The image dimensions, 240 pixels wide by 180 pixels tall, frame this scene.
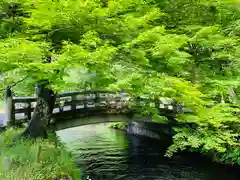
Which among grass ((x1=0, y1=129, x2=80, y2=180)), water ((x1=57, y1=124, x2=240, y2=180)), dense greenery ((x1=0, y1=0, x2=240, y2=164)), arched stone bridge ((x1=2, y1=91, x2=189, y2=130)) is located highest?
dense greenery ((x1=0, y1=0, x2=240, y2=164))

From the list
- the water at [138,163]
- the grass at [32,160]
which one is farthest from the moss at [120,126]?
the grass at [32,160]

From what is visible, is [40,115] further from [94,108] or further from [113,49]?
[113,49]

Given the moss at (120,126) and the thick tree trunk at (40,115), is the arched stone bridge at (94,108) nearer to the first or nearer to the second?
the thick tree trunk at (40,115)

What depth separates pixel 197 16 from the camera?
1535 centimetres

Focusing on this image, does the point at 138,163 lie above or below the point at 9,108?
below

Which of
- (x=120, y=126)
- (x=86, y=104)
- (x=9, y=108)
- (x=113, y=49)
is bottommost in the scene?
(x=120, y=126)

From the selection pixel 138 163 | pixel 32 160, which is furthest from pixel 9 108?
pixel 138 163

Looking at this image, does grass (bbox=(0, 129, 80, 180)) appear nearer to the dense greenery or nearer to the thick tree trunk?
the thick tree trunk

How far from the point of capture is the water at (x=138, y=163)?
15.8m

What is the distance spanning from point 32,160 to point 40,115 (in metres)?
2.53

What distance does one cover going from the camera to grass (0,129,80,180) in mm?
10180

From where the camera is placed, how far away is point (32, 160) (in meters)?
11.3

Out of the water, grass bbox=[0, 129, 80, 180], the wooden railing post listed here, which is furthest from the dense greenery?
the water

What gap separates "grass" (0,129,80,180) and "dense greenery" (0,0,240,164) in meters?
2.24
